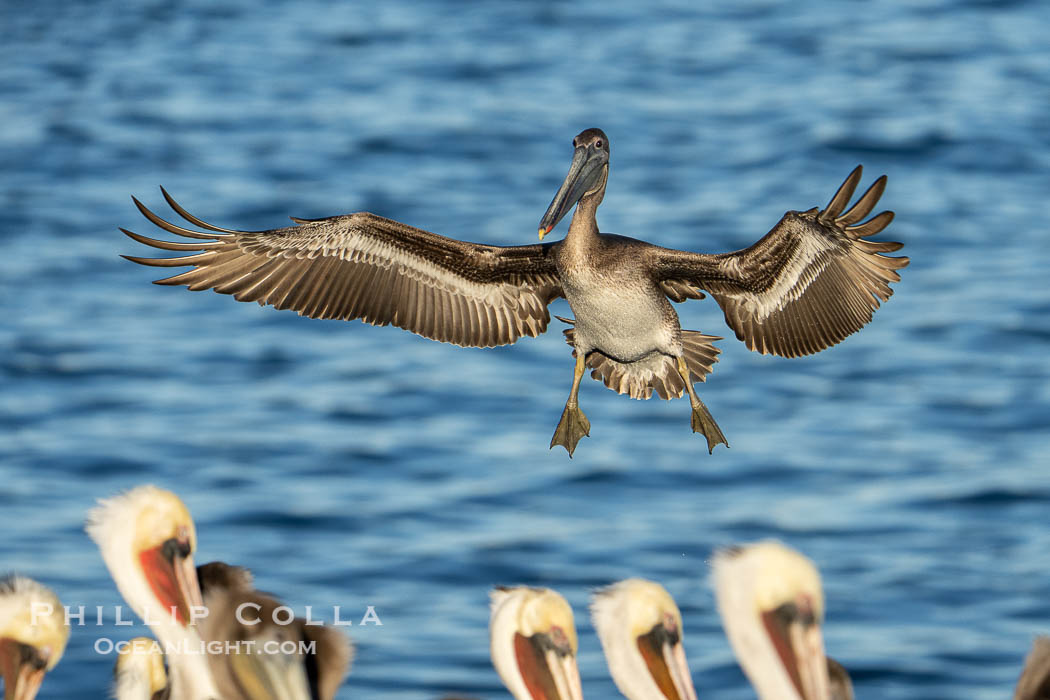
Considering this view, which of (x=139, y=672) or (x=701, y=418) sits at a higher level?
(x=701, y=418)

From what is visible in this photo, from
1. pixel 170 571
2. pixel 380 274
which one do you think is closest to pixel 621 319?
pixel 380 274

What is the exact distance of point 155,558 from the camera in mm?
8695

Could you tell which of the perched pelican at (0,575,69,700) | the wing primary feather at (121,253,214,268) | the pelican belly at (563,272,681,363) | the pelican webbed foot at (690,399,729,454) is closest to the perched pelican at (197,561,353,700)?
the perched pelican at (0,575,69,700)

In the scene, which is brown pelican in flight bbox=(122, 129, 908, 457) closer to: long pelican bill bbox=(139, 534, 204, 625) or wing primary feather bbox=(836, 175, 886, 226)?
wing primary feather bbox=(836, 175, 886, 226)

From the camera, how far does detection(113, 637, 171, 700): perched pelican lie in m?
8.73

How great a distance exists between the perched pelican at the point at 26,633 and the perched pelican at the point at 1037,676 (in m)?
4.28

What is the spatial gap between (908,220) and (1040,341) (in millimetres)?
4111

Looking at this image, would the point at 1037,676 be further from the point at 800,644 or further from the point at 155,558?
the point at 155,558

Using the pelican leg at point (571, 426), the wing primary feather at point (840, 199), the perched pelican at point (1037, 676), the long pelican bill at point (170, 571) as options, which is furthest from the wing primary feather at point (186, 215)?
the perched pelican at point (1037, 676)

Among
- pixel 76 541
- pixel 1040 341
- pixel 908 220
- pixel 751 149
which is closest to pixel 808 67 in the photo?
pixel 751 149

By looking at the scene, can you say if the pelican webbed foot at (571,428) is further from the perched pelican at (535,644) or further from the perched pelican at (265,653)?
the perched pelican at (265,653)

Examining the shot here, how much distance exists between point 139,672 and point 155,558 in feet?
1.81

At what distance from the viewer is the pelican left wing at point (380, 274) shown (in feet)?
27.6

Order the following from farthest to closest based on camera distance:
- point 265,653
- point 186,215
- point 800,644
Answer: point 186,215 < point 265,653 < point 800,644
